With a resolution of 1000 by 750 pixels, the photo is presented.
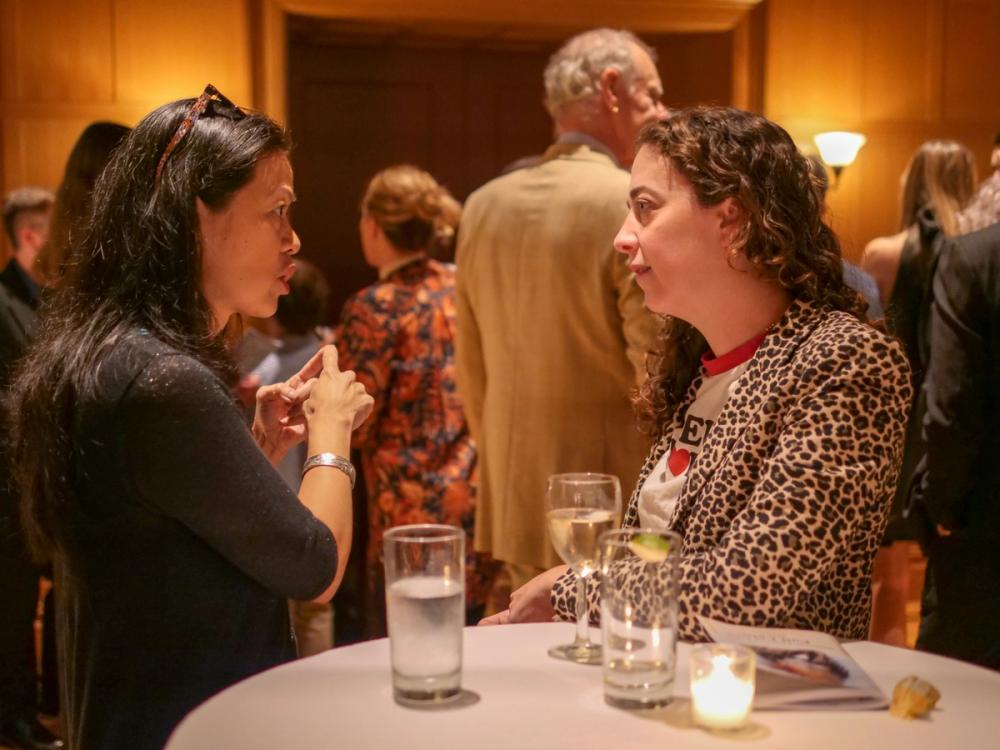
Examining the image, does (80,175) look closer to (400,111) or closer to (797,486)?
(797,486)

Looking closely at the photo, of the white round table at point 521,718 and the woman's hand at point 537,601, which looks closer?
the white round table at point 521,718

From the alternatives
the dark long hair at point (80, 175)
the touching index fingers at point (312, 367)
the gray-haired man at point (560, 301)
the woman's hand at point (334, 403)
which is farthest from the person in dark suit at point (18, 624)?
the woman's hand at point (334, 403)

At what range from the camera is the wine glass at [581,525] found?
4.59 ft

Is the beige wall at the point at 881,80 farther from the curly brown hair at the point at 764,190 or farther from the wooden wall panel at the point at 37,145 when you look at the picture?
the curly brown hair at the point at 764,190

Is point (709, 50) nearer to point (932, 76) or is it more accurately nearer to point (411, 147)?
point (932, 76)

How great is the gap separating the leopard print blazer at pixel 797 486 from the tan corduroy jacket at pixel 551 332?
1267 mm

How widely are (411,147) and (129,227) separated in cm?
643

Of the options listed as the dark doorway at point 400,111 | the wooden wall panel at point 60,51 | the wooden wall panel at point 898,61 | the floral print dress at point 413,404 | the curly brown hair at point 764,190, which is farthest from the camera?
the dark doorway at point 400,111

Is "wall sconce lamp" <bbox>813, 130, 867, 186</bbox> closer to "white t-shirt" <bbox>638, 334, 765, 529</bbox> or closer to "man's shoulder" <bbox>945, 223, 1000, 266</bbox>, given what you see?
"man's shoulder" <bbox>945, 223, 1000, 266</bbox>

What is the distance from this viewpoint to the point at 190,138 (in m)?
1.59

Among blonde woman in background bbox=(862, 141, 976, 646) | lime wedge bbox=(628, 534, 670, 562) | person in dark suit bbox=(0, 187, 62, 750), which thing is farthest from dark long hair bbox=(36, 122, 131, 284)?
blonde woman in background bbox=(862, 141, 976, 646)

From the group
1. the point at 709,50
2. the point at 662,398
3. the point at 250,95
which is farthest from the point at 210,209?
the point at 709,50

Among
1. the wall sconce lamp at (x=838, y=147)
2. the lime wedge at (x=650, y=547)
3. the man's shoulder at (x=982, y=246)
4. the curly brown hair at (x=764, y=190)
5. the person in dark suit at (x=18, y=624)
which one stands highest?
the wall sconce lamp at (x=838, y=147)

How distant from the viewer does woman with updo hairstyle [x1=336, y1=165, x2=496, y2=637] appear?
382 centimetres
